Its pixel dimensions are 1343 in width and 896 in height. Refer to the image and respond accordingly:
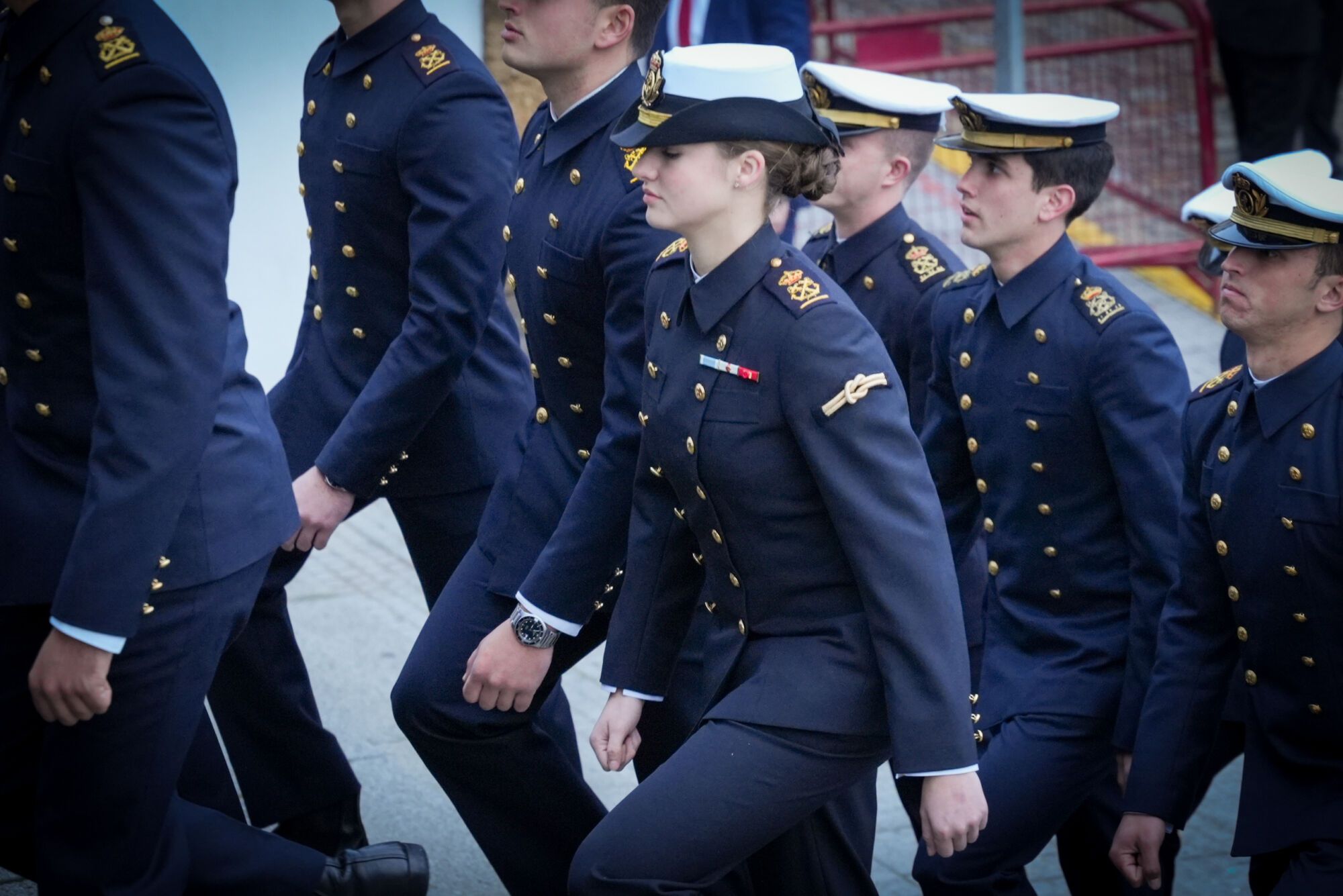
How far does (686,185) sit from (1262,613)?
1.29 metres

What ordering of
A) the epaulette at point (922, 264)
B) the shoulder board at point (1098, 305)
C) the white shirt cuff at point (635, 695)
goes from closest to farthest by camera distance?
the white shirt cuff at point (635, 695) < the shoulder board at point (1098, 305) < the epaulette at point (922, 264)

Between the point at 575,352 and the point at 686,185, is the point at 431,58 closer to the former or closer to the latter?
the point at 575,352

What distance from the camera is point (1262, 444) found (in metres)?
3.40

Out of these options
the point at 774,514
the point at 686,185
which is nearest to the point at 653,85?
the point at 686,185

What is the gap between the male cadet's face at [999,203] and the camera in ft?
13.0

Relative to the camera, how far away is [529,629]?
3.56 m

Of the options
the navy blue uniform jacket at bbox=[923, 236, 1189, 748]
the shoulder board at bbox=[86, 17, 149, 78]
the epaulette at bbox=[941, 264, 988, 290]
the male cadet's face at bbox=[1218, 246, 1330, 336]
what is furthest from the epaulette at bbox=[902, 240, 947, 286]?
the shoulder board at bbox=[86, 17, 149, 78]

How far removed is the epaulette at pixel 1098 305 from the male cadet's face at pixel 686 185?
3.40 ft

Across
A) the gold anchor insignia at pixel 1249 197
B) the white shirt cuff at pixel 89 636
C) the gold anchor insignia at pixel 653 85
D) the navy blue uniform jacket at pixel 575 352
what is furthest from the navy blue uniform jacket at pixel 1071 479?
the white shirt cuff at pixel 89 636

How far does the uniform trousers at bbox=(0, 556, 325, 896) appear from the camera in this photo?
3047 mm

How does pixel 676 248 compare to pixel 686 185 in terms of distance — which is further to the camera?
pixel 676 248

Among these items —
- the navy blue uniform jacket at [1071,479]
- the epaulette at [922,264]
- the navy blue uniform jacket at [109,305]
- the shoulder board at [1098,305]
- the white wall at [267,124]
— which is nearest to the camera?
the navy blue uniform jacket at [109,305]

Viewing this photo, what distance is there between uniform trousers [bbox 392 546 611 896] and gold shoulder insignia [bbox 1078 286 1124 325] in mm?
1155

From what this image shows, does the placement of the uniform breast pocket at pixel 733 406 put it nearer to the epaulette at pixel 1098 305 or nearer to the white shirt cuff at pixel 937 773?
the white shirt cuff at pixel 937 773
